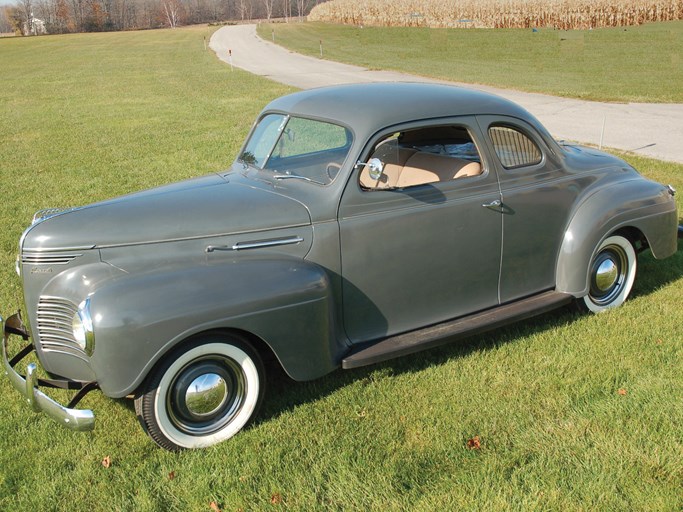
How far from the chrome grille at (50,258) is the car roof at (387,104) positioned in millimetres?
1794

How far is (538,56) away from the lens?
3020cm

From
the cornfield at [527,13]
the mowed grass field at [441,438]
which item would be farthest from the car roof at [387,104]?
the cornfield at [527,13]

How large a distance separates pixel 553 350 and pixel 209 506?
104 inches

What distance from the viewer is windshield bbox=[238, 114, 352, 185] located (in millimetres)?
4270

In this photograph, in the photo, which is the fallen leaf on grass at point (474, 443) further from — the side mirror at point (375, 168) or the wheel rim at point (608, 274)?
the wheel rim at point (608, 274)

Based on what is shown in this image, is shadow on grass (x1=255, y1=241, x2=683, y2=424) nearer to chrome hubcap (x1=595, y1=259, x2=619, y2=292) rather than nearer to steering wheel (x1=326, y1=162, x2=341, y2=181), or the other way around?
chrome hubcap (x1=595, y1=259, x2=619, y2=292)

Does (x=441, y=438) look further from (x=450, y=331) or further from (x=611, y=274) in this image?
(x=611, y=274)

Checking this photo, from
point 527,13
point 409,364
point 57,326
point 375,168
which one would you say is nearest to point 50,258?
point 57,326

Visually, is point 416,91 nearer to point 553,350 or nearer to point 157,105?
point 553,350

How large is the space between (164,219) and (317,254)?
931 millimetres

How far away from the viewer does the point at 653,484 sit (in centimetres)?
329

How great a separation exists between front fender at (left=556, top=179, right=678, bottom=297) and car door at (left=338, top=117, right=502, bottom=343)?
2.13ft

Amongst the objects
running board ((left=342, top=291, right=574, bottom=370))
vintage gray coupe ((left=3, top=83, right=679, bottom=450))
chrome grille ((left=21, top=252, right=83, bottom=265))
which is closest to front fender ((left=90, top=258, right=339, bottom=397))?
vintage gray coupe ((left=3, top=83, right=679, bottom=450))

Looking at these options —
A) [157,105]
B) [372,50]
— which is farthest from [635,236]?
[372,50]
